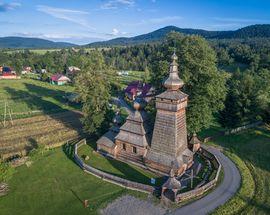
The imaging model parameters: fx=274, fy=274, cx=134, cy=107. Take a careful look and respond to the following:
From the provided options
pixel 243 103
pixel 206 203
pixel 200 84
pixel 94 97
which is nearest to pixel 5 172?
pixel 94 97

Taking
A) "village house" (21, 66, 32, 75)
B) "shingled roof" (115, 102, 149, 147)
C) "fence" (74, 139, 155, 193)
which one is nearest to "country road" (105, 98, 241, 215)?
"fence" (74, 139, 155, 193)

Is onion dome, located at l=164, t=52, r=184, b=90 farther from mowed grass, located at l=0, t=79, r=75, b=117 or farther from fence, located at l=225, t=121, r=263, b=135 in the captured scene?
mowed grass, located at l=0, t=79, r=75, b=117

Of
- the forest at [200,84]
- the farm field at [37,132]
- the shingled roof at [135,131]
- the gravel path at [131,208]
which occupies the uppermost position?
the forest at [200,84]

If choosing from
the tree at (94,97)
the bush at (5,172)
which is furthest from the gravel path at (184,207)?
the tree at (94,97)

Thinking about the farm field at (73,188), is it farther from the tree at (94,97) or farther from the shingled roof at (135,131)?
the shingled roof at (135,131)

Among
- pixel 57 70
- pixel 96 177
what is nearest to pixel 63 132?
pixel 96 177

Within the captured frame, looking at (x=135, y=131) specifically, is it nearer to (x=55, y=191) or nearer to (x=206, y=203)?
(x=55, y=191)
